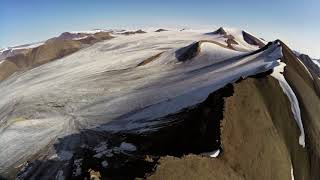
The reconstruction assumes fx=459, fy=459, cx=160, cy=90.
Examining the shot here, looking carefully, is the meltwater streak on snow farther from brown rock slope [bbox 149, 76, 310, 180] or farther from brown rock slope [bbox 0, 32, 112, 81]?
brown rock slope [bbox 0, 32, 112, 81]

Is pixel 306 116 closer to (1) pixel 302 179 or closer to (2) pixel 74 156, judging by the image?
(1) pixel 302 179

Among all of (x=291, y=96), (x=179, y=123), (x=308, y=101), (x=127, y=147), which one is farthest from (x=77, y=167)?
(x=308, y=101)

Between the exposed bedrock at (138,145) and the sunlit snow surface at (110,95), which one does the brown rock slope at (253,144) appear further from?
the sunlit snow surface at (110,95)

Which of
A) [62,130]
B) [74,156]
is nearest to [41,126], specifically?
[62,130]

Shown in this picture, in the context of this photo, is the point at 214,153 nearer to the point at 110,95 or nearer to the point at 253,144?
the point at 253,144

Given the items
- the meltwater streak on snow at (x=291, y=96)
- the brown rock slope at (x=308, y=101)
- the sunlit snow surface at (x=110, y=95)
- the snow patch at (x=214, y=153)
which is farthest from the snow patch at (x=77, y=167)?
the brown rock slope at (x=308, y=101)

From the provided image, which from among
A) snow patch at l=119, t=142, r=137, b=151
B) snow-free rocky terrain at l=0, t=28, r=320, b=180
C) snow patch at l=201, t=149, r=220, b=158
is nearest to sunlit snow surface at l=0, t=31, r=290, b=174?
snow-free rocky terrain at l=0, t=28, r=320, b=180
